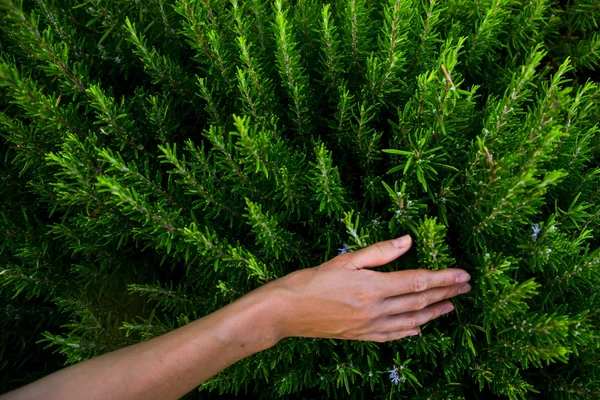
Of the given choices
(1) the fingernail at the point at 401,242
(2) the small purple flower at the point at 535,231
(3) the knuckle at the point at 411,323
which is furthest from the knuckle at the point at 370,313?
Answer: (2) the small purple flower at the point at 535,231

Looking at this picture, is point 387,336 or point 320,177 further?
point 387,336

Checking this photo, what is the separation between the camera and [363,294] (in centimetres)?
162

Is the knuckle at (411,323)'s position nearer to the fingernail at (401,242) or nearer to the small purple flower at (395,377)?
the small purple flower at (395,377)

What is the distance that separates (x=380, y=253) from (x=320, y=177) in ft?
1.13

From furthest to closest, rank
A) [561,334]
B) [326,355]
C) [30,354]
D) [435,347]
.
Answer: [30,354]
[326,355]
[435,347]
[561,334]

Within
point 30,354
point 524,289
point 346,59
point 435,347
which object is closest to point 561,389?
point 435,347

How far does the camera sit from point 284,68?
1.68 meters

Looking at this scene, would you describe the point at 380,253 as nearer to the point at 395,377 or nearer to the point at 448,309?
the point at 448,309

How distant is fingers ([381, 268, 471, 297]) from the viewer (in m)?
1.60

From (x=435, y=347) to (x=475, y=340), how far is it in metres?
0.20

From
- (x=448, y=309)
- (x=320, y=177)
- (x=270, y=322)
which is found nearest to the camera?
(x=320, y=177)

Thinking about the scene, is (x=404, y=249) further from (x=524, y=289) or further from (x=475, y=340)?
(x=475, y=340)

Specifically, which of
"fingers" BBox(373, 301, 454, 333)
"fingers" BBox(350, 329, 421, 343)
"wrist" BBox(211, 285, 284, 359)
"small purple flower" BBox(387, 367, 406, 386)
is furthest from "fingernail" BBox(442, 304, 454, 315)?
"wrist" BBox(211, 285, 284, 359)

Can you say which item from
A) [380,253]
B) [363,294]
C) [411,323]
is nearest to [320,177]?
[380,253]
